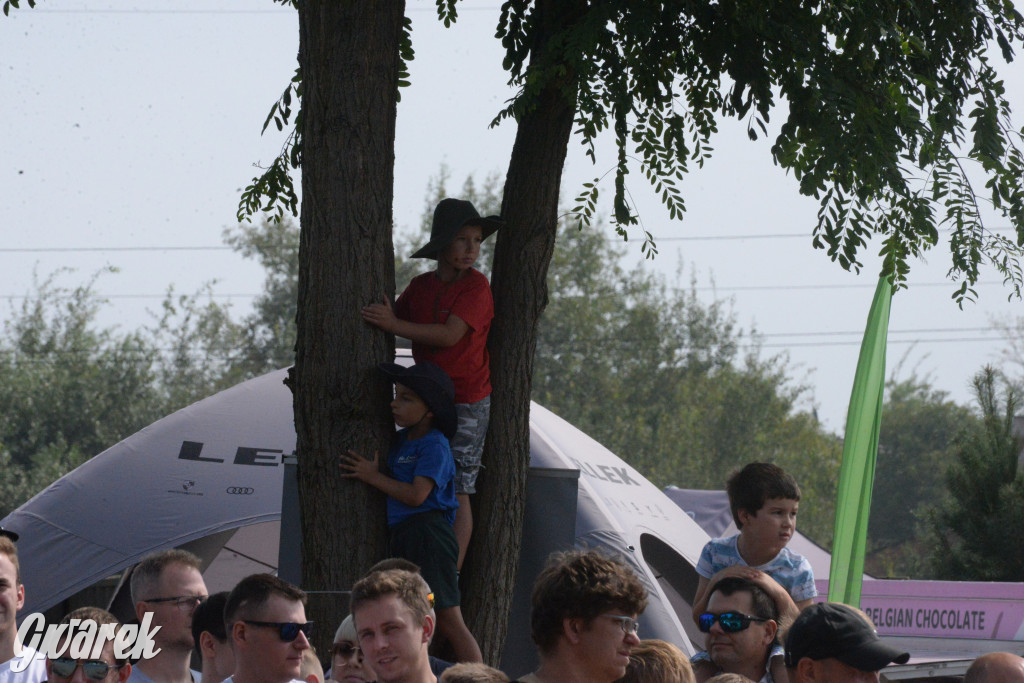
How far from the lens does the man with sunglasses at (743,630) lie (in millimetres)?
4242

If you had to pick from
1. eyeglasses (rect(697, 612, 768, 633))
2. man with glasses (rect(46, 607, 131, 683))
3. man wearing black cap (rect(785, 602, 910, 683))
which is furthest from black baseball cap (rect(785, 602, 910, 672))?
man with glasses (rect(46, 607, 131, 683))

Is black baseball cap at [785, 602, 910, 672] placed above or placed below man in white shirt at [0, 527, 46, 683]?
above

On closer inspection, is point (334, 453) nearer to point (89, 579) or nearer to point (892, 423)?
point (89, 579)

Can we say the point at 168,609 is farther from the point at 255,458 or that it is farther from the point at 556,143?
the point at 255,458

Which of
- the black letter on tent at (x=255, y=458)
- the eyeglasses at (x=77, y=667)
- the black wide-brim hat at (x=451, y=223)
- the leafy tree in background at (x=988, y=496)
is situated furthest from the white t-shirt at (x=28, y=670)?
the leafy tree in background at (x=988, y=496)

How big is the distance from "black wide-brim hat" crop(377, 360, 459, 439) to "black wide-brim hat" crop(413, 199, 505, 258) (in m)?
0.52

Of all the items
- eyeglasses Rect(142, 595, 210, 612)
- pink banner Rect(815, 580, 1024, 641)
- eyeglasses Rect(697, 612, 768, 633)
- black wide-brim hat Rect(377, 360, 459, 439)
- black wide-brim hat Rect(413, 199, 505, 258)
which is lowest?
pink banner Rect(815, 580, 1024, 641)

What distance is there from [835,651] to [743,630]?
919mm

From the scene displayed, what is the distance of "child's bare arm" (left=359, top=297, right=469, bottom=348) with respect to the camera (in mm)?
4648

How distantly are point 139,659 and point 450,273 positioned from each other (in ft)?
6.73

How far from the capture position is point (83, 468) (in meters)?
9.96

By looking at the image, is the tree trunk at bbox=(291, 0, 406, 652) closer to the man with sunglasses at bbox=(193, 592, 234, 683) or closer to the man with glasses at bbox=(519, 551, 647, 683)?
the man with sunglasses at bbox=(193, 592, 234, 683)

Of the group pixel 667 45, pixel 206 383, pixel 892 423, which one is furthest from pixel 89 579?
pixel 892 423

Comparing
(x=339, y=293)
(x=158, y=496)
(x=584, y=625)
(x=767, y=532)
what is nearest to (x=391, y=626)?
(x=584, y=625)
